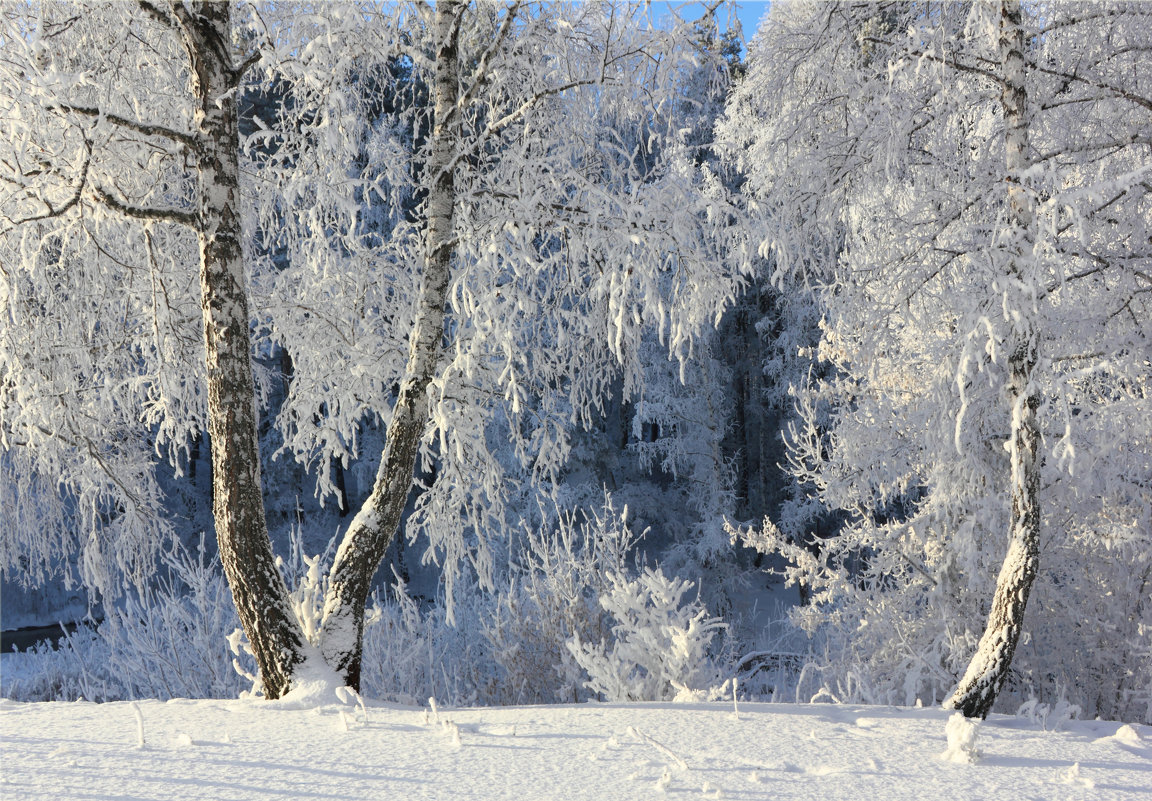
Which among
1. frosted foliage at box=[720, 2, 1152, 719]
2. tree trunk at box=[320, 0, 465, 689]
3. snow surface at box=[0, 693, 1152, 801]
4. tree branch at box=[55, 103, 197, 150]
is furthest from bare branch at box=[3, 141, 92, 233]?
frosted foliage at box=[720, 2, 1152, 719]

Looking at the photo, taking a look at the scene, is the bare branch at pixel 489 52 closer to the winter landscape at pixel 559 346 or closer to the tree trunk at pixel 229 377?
the winter landscape at pixel 559 346

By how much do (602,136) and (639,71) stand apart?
3.90 ft

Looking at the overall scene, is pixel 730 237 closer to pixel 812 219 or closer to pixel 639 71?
pixel 639 71

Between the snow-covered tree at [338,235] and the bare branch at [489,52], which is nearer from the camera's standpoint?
the snow-covered tree at [338,235]

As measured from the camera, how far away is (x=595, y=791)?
9.16 feet

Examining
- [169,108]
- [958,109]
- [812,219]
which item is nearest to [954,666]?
[812,219]

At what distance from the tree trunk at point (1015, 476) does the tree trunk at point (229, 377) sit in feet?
13.1

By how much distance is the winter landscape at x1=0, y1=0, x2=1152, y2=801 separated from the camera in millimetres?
3488

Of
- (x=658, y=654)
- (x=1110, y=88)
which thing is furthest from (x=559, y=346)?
(x=1110, y=88)

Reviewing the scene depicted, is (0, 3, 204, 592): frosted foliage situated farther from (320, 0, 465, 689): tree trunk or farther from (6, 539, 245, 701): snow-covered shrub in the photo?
(320, 0, 465, 689): tree trunk

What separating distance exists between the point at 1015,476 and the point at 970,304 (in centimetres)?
127

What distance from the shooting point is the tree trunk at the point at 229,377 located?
4430 millimetres

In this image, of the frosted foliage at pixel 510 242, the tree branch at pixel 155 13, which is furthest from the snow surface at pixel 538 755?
the tree branch at pixel 155 13

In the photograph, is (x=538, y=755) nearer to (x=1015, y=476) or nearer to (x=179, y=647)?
(x=1015, y=476)
